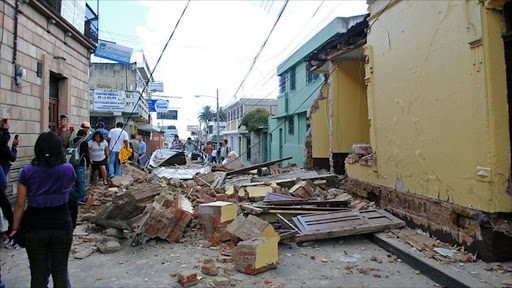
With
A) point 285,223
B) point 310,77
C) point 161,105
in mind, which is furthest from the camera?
point 161,105

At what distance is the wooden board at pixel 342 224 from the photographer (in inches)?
195

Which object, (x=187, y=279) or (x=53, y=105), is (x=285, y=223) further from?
(x=53, y=105)

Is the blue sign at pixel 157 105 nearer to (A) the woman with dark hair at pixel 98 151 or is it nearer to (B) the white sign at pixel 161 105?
(B) the white sign at pixel 161 105

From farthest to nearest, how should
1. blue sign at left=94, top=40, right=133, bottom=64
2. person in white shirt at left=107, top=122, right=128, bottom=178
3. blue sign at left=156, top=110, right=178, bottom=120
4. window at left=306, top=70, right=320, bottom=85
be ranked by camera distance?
1. blue sign at left=156, top=110, right=178, bottom=120
2. blue sign at left=94, top=40, right=133, bottom=64
3. window at left=306, top=70, right=320, bottom=85
4. person in white shirt at left=107, top=122, right=128, bottom=178

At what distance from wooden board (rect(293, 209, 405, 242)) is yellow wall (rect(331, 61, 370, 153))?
3920 mm

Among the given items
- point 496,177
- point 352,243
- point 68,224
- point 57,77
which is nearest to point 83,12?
point 57,77

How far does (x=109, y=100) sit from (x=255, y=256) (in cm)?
2151

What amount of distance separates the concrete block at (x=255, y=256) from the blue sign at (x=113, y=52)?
21.1m

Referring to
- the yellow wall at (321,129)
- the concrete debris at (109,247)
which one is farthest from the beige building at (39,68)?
the yellow wall at (321,129)

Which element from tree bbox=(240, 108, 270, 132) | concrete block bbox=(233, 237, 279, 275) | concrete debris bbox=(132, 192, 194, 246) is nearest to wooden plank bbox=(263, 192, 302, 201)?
concrete debris bbox=(132, 192, 194, 246)

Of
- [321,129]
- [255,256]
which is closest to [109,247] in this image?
[255,256]

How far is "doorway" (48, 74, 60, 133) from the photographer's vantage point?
8.85 m

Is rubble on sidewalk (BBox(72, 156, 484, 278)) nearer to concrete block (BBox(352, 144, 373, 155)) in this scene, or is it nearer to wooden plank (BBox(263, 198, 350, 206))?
wooden plank (BBox(263, 198, 350, 206))

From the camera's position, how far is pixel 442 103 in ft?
14.6
